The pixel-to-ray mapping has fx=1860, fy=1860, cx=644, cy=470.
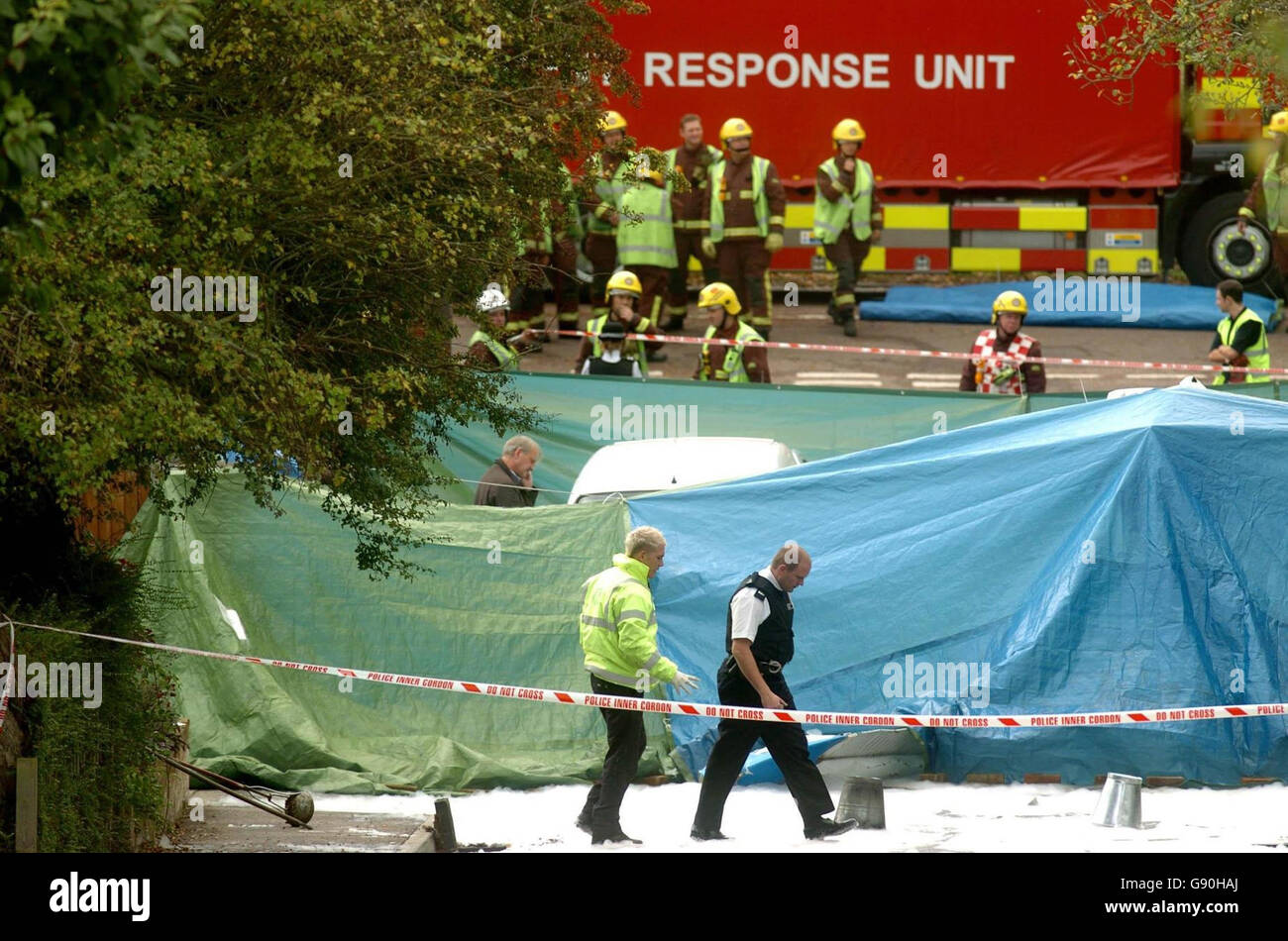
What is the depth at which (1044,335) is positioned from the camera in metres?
21.1

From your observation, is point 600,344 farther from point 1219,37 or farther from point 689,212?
point 1219,37

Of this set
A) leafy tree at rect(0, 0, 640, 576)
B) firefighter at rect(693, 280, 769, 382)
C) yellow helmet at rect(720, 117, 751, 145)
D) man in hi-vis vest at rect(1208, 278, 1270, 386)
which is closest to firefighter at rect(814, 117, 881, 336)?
yellow helmet at rect(720, 117, 751, 145)

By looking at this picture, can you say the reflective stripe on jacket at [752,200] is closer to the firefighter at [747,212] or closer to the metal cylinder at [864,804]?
the firefighter at [747,212]

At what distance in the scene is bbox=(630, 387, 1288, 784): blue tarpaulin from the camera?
34.1 feet

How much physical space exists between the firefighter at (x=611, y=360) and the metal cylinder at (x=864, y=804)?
6.33 metres

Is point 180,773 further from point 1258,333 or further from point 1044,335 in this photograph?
point 1044,335

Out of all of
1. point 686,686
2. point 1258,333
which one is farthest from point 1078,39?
point 686,686

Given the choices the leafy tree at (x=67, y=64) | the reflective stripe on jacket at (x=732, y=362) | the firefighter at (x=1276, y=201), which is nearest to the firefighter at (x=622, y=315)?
the reflective stripe on jacket at (x=732, y=362)

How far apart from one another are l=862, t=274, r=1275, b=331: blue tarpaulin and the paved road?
0.37ft

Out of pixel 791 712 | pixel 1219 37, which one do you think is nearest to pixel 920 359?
pixel 1219 37

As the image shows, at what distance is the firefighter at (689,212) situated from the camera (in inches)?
767

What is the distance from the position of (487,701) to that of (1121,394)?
4465mm

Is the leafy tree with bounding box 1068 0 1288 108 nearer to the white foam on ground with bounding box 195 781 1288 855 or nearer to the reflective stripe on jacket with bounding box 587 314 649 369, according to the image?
the white foam on ground with bounding box 195 781 1288 855

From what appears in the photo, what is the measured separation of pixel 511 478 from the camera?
13.0m
